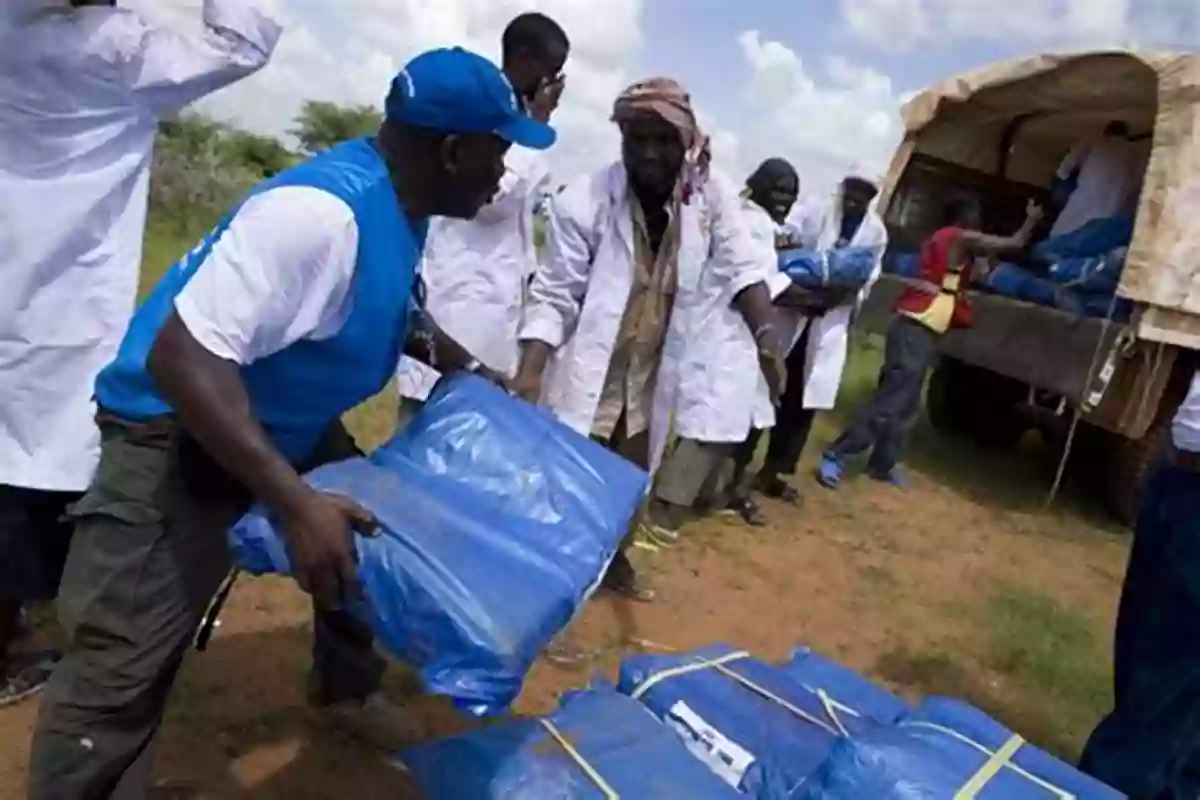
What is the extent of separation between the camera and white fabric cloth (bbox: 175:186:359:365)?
1.74 meters

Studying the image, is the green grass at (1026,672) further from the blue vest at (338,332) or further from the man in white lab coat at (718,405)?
the blue vest at (338,332)

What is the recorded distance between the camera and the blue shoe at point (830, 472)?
655 cm

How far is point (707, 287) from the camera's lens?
4016mm

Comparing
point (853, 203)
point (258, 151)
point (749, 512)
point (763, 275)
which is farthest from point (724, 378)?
point (258, 151)

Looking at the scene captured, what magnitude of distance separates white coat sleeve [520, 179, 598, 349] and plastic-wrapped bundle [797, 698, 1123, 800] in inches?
70.6

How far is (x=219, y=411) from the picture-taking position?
68.5 inches

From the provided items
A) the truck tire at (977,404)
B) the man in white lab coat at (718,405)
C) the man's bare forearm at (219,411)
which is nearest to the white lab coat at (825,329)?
the man in white lab coat at (718,405)

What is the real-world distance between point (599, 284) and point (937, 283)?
135 inches

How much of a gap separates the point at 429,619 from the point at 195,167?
13.8m

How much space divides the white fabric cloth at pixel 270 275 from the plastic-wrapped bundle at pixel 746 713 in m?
1.27

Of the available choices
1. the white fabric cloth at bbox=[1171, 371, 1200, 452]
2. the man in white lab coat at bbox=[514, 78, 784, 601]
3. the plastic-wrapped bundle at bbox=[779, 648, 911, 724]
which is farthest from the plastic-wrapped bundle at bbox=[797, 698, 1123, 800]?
the man in white lab coat at bbox=[514, 78, 784, 601]

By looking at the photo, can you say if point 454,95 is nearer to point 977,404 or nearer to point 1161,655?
point 1161,655

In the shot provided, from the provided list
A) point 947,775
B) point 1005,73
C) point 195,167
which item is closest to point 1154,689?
point 947,775

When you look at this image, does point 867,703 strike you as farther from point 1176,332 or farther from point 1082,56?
point 1082,56
